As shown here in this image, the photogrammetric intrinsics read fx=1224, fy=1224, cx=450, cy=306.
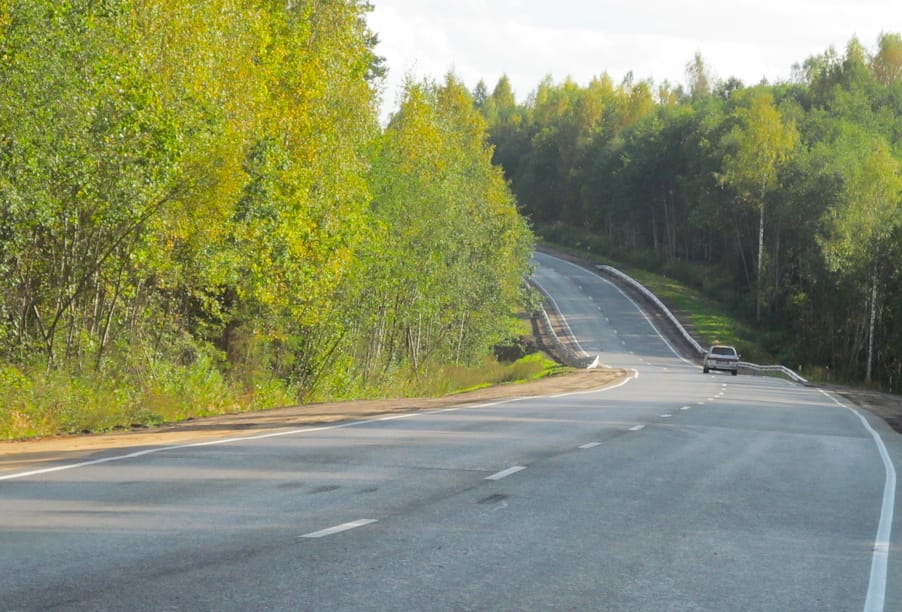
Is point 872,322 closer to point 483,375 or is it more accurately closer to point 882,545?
point 483,375

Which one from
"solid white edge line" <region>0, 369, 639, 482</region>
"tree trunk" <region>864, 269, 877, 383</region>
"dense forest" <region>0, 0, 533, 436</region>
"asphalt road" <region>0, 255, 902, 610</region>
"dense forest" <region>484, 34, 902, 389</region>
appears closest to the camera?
"asphalt road" <region>0, 255, 902, 610</region>

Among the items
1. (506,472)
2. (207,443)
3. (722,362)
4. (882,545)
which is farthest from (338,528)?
(722,362)

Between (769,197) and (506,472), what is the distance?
3307 inches

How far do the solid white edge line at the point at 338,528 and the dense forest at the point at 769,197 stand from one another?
2602 inches

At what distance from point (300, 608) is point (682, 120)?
124 metres

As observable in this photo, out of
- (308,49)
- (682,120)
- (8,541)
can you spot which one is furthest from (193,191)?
(682,120)

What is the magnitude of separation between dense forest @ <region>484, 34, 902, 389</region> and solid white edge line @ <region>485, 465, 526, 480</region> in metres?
61.1

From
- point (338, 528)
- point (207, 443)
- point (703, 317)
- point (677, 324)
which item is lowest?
point (207, 443)

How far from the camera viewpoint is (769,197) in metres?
94.0

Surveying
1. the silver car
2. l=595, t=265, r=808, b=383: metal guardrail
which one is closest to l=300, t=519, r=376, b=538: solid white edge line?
l=595, t=265, r=808, b=383: metal guardrail

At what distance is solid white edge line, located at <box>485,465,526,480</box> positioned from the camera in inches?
531

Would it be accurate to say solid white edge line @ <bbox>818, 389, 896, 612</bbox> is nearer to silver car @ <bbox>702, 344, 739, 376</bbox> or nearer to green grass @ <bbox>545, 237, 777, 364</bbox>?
silver car @ <bbox>702, 344, 739, 376</bbox>

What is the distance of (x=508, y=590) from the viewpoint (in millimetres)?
7426

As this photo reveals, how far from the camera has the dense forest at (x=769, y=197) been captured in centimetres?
7988
